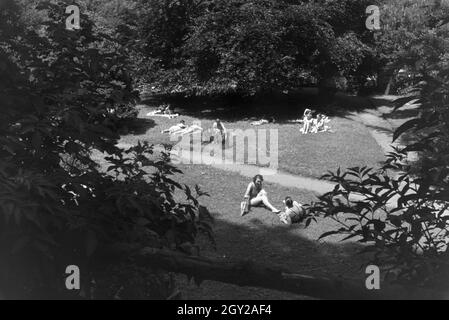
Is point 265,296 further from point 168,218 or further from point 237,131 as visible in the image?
point 237,131

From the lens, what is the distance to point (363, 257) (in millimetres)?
9273

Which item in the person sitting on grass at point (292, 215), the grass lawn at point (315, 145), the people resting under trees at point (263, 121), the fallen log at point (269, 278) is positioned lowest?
the person sitting on grass at point (292, 215)

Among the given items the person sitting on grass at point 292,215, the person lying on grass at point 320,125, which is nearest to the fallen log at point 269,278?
the person sitting on grass at point 292,215

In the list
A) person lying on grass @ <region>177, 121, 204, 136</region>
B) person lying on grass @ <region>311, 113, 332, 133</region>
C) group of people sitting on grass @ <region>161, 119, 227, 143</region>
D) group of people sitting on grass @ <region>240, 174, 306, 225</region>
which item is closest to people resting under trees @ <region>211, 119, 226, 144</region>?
group of people sitting on grass @ <region>161, 119, 227, 143</region>

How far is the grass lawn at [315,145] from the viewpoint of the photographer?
52.2 ft

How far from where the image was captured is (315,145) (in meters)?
17.9

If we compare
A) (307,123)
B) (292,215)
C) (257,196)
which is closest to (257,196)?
(257,196)

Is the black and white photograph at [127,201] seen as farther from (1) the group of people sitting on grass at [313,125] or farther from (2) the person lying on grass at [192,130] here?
(1) the group of people sitting on grass at [313,125]

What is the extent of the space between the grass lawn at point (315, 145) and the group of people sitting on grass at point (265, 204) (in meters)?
3.29

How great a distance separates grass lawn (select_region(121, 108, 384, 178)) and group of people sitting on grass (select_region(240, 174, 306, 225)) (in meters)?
3.29

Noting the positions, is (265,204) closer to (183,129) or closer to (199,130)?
(199,130)

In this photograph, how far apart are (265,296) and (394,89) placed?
89.1 ft

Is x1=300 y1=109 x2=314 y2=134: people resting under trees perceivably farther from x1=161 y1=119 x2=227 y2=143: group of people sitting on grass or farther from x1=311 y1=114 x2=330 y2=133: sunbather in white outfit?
x1=161 y1=119 x2=227 y2=143: group of people sitting on grass
